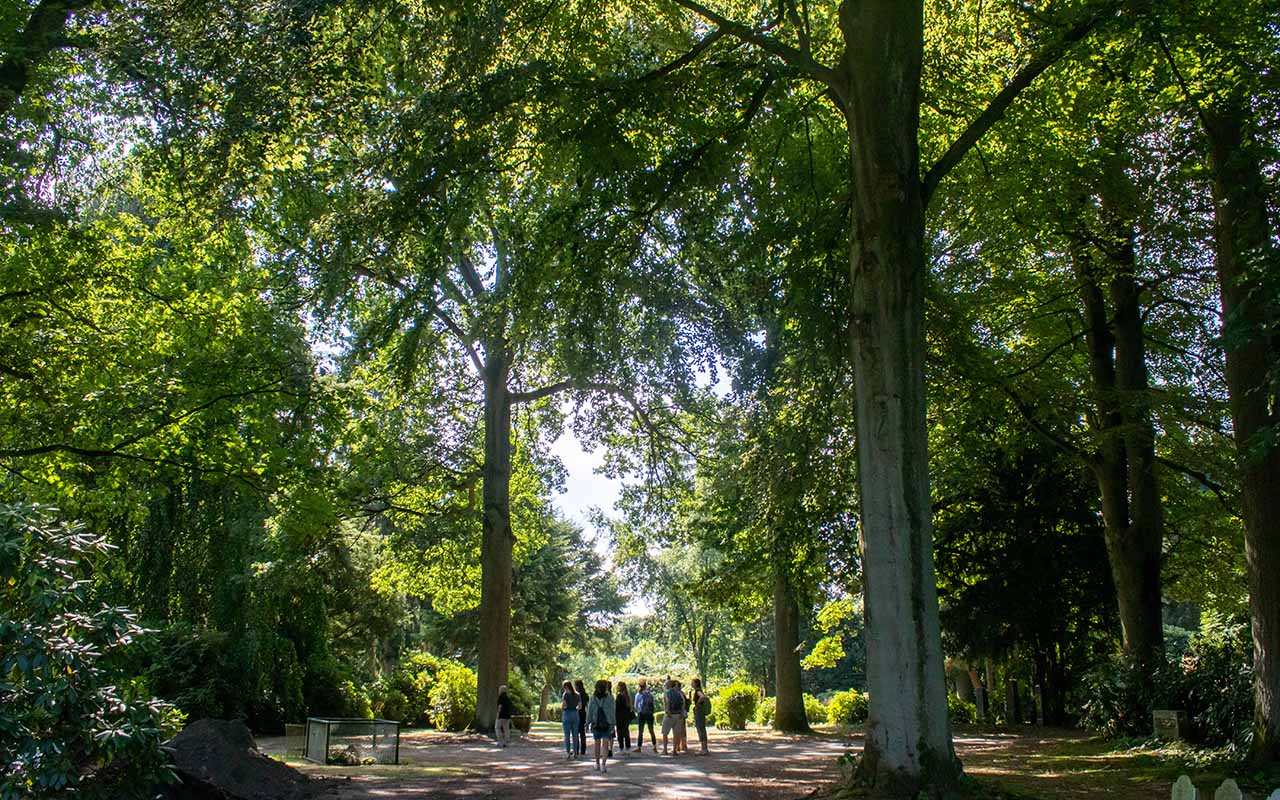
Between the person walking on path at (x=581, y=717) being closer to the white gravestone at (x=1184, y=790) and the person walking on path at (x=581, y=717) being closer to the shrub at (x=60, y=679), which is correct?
the shrub at (x=60, y=679)

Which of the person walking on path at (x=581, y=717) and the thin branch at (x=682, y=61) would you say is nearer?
the thin branch at (x=682, y=61)

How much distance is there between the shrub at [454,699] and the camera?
2712 centimetres

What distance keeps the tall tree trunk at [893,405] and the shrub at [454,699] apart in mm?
19370

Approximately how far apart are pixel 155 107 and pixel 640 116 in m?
6.59

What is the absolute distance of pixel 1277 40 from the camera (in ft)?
41.4

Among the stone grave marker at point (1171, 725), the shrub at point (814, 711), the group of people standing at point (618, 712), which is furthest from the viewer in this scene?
the shrub at point (814, 711)

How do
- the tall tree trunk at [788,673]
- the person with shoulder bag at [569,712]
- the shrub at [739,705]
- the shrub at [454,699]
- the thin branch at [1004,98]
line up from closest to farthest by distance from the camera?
the thin branch at [1004,98]
the person with shoulder bag at [569,712]
the tall tree trunk at [788,673]
the shrub at [454,699]
the shrub at [739,705]

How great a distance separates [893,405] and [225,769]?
8173 mm

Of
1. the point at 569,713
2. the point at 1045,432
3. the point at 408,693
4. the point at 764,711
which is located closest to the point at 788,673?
the point at 764,711

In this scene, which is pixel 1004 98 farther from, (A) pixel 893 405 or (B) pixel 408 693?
(B) pixel 408 693

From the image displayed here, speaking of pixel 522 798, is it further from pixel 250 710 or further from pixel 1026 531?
pixel 1026 531

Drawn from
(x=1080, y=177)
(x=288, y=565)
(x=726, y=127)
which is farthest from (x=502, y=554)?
(x=1080, y=177)

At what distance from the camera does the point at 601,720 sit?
51.5ft

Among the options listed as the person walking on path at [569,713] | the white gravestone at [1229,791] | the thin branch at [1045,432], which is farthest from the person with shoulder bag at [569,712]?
the white gravestone at [1229,791]
